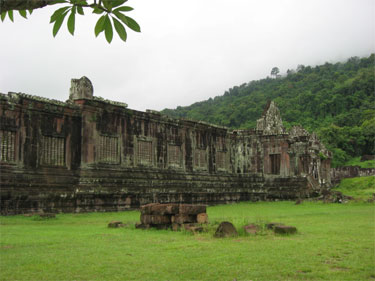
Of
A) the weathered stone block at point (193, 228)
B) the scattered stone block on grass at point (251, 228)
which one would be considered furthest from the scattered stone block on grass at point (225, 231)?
the weathered stone block at point (193, 228)

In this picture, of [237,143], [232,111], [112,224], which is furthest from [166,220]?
[232,111]

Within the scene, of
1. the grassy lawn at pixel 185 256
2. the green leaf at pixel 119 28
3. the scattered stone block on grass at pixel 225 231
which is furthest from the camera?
the scattered stone block on grass at pixel 225 231

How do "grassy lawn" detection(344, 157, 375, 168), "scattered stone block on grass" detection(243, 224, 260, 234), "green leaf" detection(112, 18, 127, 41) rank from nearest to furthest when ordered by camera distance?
1. "green leaf" detection(112, 18, 127, 41)
2. "scattered stone block on grass" detection(243, 224, 260, 234)
3. "grassy lawn" detection(344, 157, 375, 168)

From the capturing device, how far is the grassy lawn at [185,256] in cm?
576

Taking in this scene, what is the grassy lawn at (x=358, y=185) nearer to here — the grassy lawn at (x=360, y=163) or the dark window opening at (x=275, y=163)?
the dark window opening at (x=275, y=163)

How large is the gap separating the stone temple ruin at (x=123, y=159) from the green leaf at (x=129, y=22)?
14.9 m

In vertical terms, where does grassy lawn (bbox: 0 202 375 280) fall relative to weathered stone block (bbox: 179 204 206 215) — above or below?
below

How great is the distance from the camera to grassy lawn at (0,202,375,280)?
18.9ft

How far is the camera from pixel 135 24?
10.1 feet

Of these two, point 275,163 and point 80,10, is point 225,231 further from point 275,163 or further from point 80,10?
point 275,163

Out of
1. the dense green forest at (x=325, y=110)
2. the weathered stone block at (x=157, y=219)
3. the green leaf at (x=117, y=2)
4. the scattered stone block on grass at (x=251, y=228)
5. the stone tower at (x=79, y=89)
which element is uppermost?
the dense green forest at (x=325, y=110)

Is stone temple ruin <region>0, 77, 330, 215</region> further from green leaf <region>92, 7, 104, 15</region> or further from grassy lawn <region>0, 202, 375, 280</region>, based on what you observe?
green leaf <region>92, 7, 104, 15</region>

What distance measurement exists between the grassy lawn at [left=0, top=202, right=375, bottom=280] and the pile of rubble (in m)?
0.68

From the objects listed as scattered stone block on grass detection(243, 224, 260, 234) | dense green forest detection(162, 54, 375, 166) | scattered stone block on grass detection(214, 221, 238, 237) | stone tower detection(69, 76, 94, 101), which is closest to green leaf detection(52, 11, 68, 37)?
scattered stone block on grass detection(214, 221, 238, 237)
